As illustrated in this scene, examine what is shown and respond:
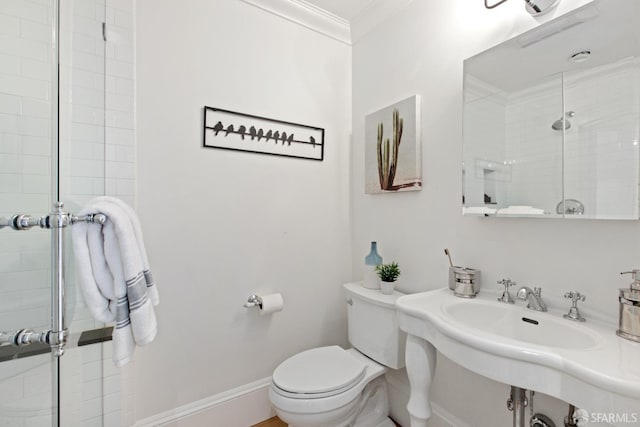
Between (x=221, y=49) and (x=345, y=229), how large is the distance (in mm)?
1340

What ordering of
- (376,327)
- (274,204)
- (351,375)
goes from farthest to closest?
(274,204) < (376,327) < (351,375)

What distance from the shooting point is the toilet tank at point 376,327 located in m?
1.45

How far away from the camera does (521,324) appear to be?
1.07 meters

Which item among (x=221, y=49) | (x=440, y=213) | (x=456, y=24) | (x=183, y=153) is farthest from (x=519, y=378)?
(x=221, y=49)

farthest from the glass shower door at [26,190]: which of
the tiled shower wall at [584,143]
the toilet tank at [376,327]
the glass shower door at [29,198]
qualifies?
the tiled shower wall at [584,143]

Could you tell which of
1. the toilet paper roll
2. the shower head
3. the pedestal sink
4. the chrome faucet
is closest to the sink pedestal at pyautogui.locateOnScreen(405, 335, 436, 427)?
the pedestal sink

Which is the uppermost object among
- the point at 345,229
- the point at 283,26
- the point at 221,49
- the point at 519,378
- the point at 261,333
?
the point at 283,26

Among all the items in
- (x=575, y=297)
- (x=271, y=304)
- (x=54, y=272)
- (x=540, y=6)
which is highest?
(x=540, y=6)

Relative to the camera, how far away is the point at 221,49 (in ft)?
5.27

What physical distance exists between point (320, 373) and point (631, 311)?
3.78ft

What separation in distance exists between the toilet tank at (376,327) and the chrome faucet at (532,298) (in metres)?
0.52

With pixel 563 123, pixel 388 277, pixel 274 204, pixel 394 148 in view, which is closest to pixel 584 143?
pixel 563 123

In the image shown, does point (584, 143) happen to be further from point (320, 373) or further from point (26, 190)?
point (26, 190)

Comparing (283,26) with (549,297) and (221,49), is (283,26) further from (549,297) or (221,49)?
(549,297)
